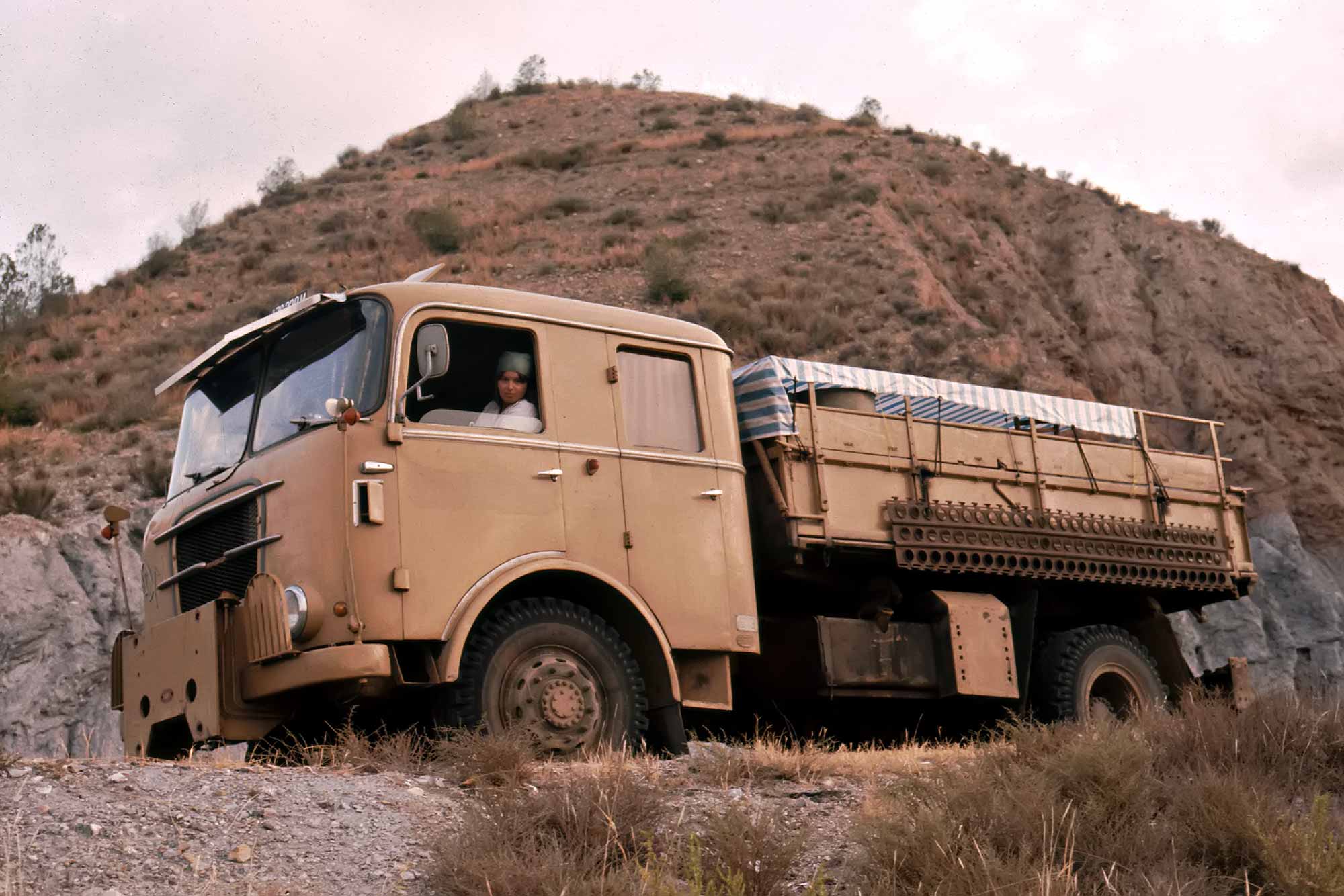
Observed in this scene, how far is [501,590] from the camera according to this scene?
25.1 ft

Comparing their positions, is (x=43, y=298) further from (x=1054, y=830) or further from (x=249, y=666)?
(x=1054, y=830)

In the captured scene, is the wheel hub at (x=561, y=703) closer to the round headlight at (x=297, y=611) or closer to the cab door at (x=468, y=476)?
the cab door at (x=468, y=476)

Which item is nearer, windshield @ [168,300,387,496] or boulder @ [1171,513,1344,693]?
windshield @ [168,300,387,496]

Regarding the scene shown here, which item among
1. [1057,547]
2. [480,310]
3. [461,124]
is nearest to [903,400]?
[1057,547]

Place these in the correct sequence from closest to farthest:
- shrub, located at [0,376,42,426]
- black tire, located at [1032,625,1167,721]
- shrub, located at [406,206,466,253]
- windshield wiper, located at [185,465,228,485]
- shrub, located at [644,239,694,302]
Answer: windshield wiper, located at [185,465,228,485], black tire, located at [1032,625,1167,721], shrub, located at [0,376,42,426], shrub, located at [644,239,694,302], shrub, located at [406,206,466,253]

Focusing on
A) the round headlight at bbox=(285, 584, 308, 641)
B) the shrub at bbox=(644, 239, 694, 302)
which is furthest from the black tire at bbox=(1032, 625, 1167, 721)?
the shrub at bbox=(644, 239, 694, 302)

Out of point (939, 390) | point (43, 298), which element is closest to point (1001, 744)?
point (939, 390)

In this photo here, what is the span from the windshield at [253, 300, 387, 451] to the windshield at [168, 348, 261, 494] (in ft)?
0.59

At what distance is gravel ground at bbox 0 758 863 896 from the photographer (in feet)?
15.7

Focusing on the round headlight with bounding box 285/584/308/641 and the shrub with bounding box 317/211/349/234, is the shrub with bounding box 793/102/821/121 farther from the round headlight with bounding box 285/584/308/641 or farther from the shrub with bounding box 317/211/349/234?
the round headlight with bounding box 285/584/308/641

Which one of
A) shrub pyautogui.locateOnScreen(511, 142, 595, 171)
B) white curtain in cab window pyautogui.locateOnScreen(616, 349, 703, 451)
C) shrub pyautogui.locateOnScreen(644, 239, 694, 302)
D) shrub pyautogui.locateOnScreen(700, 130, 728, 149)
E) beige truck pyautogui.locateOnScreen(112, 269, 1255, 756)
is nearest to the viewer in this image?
beige truck pyautogui.locateOnScreen(112, 269, 1255, 756)

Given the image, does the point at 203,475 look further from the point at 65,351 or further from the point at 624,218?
the point at 624,218

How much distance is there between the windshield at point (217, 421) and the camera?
8242 mm

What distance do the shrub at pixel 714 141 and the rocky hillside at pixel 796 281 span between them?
0.34 ft
